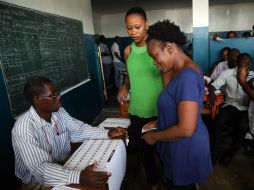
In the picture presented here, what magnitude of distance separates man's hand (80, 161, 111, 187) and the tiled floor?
1426 millimetres

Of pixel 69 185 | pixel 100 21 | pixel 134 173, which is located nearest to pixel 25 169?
pixel 69 185

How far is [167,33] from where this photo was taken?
118 cm

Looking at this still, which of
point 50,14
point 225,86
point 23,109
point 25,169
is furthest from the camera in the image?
point 50,14

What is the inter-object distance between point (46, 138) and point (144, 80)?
811 mm

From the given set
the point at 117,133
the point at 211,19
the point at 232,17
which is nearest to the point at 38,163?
the point at 117,133

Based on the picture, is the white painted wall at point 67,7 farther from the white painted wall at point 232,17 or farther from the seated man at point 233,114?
the white painted wall at point 232,17

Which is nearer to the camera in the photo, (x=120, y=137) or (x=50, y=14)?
(x=120, y=137)

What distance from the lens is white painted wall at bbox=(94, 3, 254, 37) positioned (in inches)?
352

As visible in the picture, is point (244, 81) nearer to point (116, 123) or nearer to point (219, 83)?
point (219, 83)

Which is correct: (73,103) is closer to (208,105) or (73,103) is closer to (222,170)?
(208,105)

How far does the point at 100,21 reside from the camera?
31.9ft

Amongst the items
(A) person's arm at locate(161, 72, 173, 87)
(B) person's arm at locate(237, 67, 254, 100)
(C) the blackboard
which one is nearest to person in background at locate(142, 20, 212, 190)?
(A) person's arm at locate(161, 72, 173, 87)

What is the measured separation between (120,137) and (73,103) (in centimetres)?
239

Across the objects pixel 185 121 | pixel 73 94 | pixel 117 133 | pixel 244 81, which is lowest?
pixel 73 94
